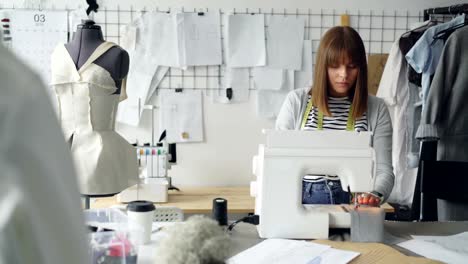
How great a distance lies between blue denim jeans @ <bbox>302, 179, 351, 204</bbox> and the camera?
1.80 metres

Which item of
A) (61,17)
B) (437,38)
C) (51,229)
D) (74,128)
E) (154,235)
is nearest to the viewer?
(51,229)

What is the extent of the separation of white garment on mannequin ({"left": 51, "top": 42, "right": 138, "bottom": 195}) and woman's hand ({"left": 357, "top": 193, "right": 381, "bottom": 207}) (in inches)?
39.9

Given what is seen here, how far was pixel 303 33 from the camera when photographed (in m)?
2.98

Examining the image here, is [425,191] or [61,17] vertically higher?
[61,17]

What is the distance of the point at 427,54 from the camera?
8.49ft

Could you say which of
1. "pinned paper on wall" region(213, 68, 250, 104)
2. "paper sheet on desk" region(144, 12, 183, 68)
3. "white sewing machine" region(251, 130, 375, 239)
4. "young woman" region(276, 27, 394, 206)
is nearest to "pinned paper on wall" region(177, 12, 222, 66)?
"paper sheet on desk" region(144, 12, 183, 68)

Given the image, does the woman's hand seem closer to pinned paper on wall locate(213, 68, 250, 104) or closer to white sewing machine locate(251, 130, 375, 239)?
white sewing machine locate(251, 130, 375, 239)

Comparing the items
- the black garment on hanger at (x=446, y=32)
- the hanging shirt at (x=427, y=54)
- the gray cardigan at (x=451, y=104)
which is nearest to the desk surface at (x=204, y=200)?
the gray cardigan at (x=451, y=104)

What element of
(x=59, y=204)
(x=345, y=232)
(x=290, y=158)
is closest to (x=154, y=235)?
(x=290, y=158)

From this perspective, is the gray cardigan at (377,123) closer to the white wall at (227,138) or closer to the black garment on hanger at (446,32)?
the black garment on hanger at (446,32)

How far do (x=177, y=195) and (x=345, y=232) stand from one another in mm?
1432

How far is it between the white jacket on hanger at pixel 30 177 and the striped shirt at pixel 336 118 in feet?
5.30

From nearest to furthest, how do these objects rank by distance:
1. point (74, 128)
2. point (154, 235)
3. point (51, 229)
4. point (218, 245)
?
1. point (51, 229)
2. point (218, 245)
3. point (154, 235)
4. point (74, 128)

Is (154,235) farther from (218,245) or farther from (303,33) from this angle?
(303,33)
